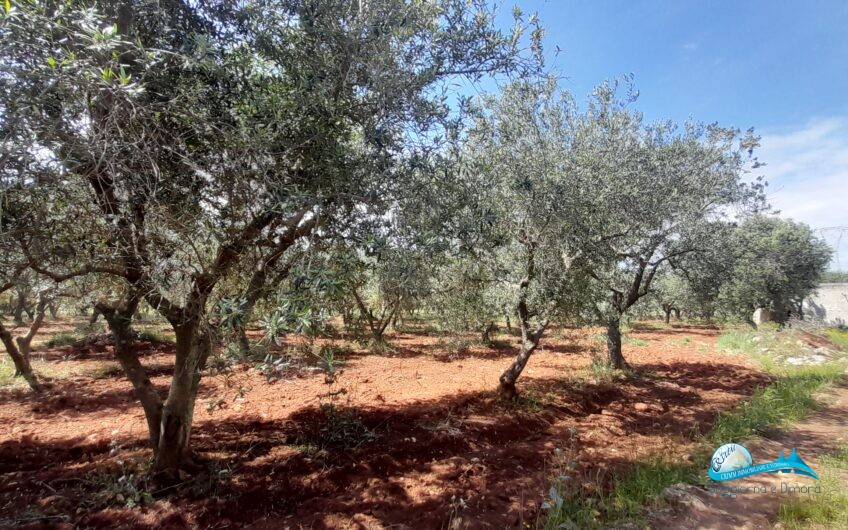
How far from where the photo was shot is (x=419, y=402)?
28.2ft

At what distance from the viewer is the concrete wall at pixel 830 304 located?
33062mm

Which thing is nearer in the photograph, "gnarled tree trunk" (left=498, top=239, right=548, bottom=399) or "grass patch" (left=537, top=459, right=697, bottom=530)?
"grass patch" (left=537, top=459, right=697, bottom=530)

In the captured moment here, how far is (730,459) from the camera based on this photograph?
5164 mm

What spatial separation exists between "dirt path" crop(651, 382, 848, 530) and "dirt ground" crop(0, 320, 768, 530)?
3.65 feet

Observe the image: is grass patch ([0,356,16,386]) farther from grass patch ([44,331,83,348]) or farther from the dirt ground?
grass patch ([44,331,83,348])

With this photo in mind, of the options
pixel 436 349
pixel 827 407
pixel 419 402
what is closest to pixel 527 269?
pixel 419 402

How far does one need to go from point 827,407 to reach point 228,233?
12052 mm

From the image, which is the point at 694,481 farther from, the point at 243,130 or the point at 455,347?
the point at 455,347

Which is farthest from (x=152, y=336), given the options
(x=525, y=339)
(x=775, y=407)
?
(x=775, y=407)

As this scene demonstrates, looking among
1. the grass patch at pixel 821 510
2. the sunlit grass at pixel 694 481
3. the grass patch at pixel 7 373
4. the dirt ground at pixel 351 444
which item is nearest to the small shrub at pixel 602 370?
the dirt ground at pixel 351 444

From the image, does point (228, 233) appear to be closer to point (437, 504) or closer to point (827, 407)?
point (437, 504)

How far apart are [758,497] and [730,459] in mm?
822

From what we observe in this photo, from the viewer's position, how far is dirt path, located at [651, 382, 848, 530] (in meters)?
3.95

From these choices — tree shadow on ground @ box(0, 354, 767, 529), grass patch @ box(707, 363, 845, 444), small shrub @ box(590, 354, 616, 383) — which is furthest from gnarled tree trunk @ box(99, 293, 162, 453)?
small shrub @ box(590, 354, 616, 383)
